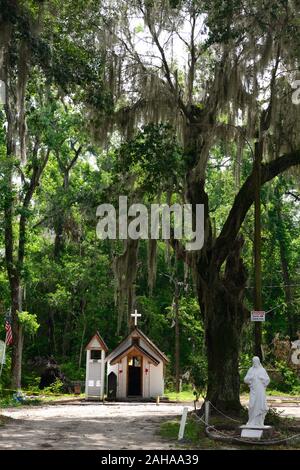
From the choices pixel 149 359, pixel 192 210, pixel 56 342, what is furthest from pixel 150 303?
pixel 192 210

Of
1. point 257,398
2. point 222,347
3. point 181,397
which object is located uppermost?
point 222,347

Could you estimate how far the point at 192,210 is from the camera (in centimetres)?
1786

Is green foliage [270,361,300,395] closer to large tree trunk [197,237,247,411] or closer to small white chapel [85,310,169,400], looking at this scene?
small white chapel [85,310,169,400]

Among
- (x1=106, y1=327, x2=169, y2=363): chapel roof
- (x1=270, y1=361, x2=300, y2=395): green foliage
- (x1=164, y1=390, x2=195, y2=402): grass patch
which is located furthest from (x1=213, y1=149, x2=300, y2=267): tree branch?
(x1=270, y1=361, x2=300, y2=395): green foliage

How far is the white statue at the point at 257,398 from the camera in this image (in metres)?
12.7

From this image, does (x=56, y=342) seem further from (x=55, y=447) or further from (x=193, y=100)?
(x=55, y=447)

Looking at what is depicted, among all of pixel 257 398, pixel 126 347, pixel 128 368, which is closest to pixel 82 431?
pixel 257 398

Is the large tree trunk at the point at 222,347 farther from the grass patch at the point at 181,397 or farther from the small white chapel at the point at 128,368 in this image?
the grass patch at the point at 181,397

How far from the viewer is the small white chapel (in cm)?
2822

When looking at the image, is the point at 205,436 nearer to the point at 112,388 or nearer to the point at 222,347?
the point at 222,347

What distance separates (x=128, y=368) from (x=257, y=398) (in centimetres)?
1701

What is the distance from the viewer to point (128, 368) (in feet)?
95.9

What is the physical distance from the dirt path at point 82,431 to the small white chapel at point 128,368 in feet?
25.2

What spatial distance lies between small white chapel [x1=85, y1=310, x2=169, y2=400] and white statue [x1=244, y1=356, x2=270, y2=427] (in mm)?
15989
